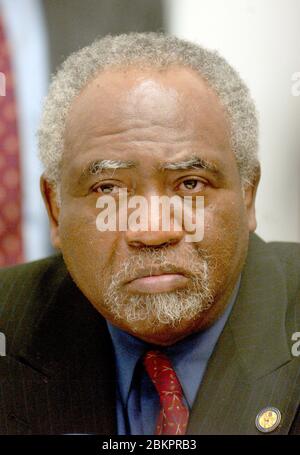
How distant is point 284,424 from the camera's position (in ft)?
3.46

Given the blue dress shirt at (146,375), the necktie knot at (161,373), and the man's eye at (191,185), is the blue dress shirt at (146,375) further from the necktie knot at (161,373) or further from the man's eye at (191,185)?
the man's eye at (191,185)

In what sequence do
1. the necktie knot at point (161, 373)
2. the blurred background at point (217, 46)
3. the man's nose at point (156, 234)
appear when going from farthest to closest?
the blurred background at point (217, 46) → the necktie knot at point (161, 373) → the man's nose at point (156, 234)

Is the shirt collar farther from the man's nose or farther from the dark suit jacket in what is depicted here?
the man's nose

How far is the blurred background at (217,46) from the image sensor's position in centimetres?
125

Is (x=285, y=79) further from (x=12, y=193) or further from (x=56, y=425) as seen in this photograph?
(x=56, y=425)

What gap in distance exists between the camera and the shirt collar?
1107mm

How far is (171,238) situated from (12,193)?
523mm

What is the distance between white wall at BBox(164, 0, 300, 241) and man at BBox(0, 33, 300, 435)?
4.5 inches

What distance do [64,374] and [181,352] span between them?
0.23m

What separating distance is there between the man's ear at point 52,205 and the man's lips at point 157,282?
0.23 m

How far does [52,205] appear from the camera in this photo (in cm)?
120

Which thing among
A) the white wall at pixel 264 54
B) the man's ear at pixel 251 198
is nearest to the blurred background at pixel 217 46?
the white wall at pixel 264 54

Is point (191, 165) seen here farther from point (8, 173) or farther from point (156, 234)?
point (8, 173)

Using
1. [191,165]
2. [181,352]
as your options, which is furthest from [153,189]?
[181,352]
